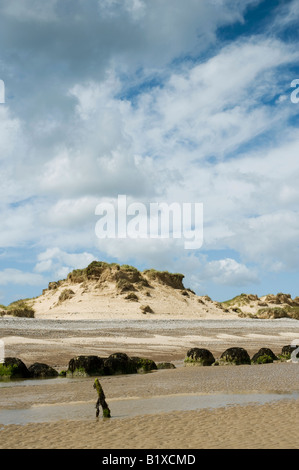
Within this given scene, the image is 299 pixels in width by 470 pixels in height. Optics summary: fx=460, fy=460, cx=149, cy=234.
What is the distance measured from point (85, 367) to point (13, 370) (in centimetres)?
319

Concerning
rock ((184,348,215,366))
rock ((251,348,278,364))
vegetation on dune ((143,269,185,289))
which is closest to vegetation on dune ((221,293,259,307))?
vegetation on dune ((143,269,185,289))

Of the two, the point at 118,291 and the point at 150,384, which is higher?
the point at 118,291

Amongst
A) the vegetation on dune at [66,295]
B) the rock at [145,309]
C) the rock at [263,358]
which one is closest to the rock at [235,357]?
the rock at [263,358]

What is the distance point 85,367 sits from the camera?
20.7m

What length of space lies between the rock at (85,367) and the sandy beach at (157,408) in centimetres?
81

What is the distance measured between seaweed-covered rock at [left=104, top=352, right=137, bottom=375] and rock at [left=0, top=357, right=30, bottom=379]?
3656 mm

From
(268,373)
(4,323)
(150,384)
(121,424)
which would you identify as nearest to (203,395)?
(150,384)

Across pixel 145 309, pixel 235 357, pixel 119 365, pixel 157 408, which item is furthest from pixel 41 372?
pixel 145 309

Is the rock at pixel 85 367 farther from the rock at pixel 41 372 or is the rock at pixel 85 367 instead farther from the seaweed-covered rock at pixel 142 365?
the seaweed-covered rock at pixel 142 365

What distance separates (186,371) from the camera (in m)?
22.1

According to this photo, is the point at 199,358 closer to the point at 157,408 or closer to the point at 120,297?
the point at 157,408

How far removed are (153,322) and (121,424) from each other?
1692 inches

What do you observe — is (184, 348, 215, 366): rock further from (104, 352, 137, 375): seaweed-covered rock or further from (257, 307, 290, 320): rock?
(257, 307, 290, 320): rock

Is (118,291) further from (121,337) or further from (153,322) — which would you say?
(121,337)
